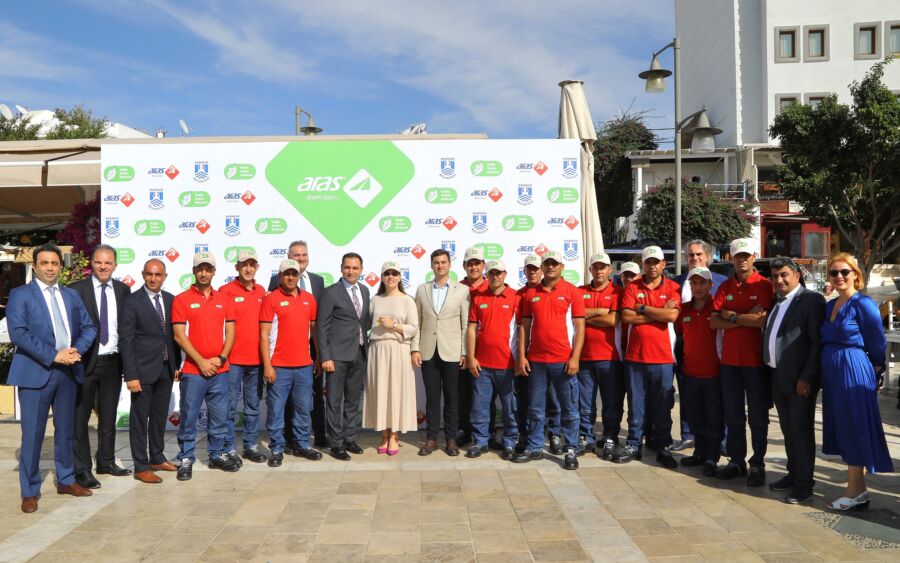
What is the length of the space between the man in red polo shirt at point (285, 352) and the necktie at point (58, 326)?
149 centimetres

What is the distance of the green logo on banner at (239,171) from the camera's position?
7273mm

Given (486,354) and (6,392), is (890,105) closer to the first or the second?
(486,354)

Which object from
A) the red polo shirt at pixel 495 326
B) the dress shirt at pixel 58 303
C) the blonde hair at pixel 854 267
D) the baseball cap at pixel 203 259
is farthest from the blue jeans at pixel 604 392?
the dress shirt at pixel 58 303

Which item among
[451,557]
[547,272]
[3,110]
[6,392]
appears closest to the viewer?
[451,557]

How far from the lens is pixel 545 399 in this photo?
5.84 m

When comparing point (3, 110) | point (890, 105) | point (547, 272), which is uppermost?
point (3, 110)

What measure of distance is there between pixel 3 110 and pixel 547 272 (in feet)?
89.1

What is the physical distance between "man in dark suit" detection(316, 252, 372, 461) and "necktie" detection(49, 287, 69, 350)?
2008 millimetres

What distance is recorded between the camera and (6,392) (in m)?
7.92

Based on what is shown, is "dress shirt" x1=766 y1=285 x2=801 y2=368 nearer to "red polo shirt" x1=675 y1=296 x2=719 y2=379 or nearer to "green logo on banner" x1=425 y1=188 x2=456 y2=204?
"red polo shirt" x1=675 y1=296 x2=719 y2=379

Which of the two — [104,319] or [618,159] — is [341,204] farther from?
[618,159]

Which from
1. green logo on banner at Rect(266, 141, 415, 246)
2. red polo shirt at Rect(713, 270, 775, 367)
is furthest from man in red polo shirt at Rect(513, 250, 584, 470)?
green logo on banner at Rect(266, 141, 415, 246)

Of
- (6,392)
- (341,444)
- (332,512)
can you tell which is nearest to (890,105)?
(341,444)

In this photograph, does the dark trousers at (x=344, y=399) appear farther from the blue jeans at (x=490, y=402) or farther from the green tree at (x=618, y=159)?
the green tree at (x=618, y=159)
